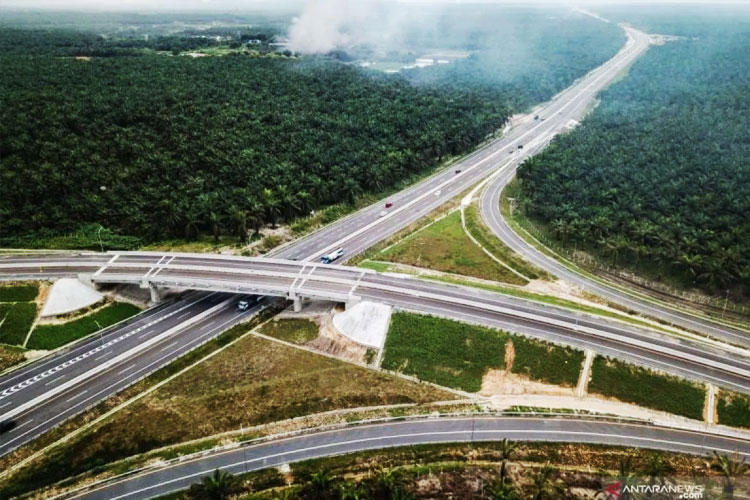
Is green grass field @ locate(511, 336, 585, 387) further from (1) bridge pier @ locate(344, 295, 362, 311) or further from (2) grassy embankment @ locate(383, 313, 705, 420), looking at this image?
(1) bridge pier @ locate(344, 295, 362, 311)

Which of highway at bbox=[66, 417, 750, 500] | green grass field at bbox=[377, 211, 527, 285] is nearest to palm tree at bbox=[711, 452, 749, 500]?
highway at bbox=[66, 417, 750, 500]

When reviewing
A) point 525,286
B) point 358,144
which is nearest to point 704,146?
point 525,286

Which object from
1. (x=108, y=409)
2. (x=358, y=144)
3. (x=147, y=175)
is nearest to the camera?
(x=108, y=409)

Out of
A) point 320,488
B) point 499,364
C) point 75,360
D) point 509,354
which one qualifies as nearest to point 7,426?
point 75,360

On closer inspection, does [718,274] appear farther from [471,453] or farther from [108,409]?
[108,409]

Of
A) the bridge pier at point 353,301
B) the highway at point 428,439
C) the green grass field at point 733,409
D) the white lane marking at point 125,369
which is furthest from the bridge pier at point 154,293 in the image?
the green grass field at point 733,409
